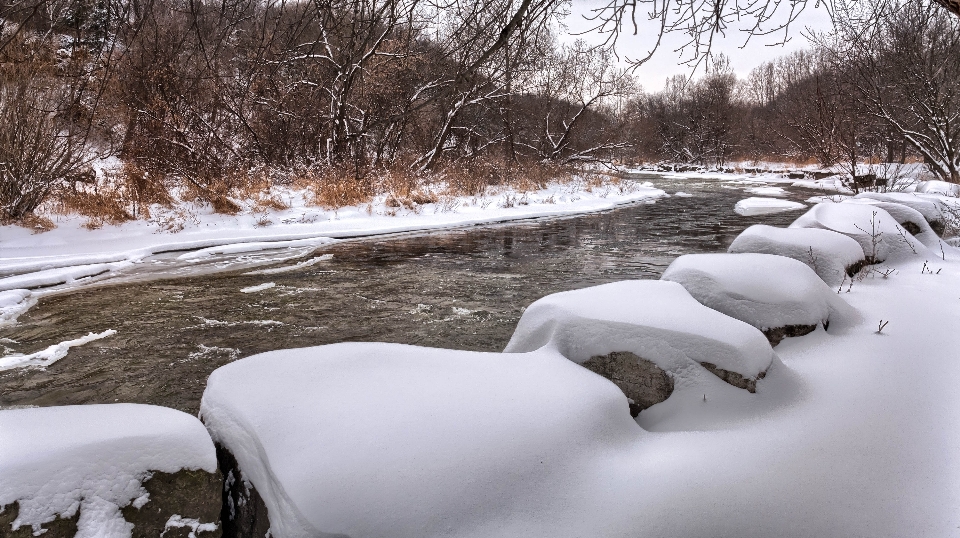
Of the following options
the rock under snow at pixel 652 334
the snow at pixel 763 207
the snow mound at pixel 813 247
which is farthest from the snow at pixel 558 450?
the snow at pixel 763 207

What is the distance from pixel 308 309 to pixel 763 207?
11838 millimetres

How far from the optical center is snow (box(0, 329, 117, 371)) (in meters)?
3.99

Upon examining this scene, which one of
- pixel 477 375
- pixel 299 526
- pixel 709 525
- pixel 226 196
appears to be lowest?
pixel 709 525

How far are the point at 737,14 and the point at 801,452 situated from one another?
2173mm

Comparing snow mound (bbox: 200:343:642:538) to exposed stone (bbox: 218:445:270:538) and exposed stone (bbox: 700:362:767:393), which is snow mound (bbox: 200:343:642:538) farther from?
exposed stone (bbox: 700:362:767:393)

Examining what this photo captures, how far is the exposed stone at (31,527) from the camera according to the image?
1.45m

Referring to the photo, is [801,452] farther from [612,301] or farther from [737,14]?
[737,14]

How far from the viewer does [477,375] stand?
7.97 feet

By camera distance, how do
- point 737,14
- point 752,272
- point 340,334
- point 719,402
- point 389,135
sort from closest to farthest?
point 719,402
point 737,14
point 752,272
point 340,334
point 389,135

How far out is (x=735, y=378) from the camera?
8.83 feet

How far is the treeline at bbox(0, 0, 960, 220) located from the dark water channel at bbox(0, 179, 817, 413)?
1718 millimetres

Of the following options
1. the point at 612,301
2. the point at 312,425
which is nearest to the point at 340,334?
the point at 612,301

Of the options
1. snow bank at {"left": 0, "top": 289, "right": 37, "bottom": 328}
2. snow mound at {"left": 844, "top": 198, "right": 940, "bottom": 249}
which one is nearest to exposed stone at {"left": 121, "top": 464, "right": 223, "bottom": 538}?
snow bank at {"left": 0, "top": 289, "right": 37, "bottom": 328}

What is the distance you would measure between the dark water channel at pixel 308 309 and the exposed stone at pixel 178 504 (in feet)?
5.95
